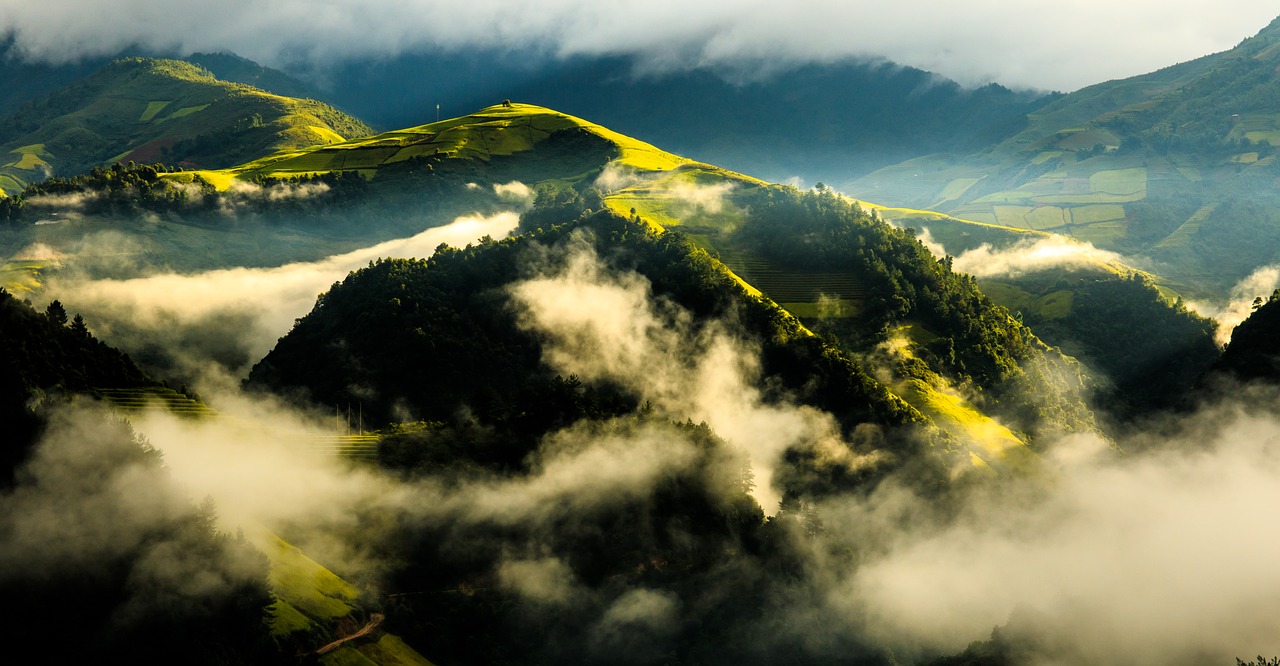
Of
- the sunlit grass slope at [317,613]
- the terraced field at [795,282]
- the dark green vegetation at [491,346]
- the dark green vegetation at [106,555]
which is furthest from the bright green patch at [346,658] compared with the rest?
the terraced field at [795,282]

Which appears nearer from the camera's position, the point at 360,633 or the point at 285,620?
the point at 285,620

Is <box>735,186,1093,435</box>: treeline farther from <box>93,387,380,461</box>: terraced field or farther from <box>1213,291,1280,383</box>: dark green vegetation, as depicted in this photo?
<box>93,387,380,461</box>: terraced field

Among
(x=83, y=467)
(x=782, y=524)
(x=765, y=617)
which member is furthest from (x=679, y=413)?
(x=83, y=467)

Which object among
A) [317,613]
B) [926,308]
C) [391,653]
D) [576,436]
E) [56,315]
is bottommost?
[391,653]

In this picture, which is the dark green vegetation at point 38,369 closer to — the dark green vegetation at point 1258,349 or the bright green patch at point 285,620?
the bright green patch at point 285,620

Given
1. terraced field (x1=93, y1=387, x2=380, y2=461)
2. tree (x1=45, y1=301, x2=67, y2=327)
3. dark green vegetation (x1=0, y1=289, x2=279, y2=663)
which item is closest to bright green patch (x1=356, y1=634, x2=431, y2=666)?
dark green vegetation (x1=0, y1=289, x2=279, y2=663)

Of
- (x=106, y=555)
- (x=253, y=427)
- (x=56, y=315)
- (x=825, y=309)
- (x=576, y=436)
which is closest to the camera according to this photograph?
(x=106, y=555)

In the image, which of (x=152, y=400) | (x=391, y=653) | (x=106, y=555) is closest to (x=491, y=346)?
(x=152, y=400)

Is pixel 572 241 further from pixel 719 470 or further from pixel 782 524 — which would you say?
pixel 782 524

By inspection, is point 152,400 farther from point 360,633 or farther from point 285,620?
point 285,620

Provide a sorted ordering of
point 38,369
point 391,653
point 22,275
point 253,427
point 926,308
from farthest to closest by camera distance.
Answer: point 22,275, point 926,308, point 253,427, point 38,369, point 391,653

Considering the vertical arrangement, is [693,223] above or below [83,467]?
above
